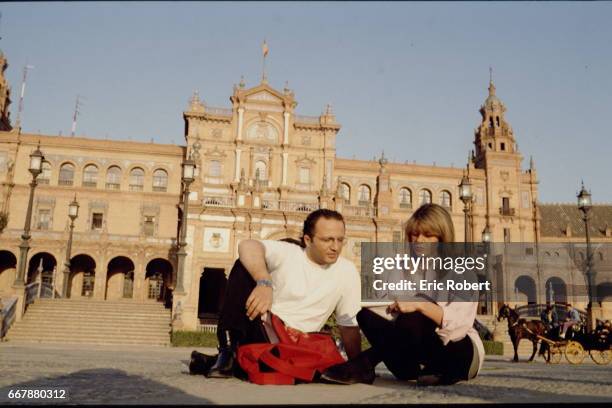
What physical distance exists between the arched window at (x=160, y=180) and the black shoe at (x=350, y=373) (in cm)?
4371

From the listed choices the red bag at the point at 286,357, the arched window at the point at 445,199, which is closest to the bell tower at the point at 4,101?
the arched window at the point at 445,199

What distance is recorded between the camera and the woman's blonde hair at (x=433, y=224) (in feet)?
14.8

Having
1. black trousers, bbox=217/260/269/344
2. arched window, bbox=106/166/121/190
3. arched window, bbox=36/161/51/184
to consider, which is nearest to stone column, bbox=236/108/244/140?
arched window, bbox=106/166/121/190

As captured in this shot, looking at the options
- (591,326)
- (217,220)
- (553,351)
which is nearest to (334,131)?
(217,220)

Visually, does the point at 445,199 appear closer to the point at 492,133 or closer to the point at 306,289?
the point at 492,133

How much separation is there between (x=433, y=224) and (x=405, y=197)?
1888 inches

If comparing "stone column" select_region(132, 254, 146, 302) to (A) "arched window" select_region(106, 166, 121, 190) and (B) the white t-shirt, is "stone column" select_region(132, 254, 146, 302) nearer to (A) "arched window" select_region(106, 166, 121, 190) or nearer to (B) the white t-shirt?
(A) "arched window" select_region(106, 166, 121, 190)

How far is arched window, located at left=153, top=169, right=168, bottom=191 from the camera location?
152ft

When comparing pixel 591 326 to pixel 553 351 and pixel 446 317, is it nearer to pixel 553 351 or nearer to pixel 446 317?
pixel 553 351

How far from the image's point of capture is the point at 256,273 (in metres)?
4.64

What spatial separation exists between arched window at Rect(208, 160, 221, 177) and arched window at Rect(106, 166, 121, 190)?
8591mm

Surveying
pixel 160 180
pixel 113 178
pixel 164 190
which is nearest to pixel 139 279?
pixel 164 190

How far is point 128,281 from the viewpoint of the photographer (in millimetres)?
42812

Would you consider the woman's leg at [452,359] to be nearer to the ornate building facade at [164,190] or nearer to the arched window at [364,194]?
the ornate building facade at [164,190]
